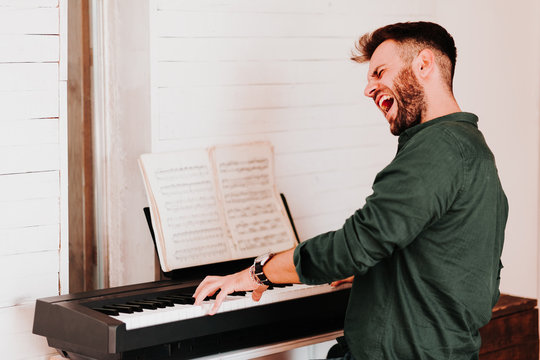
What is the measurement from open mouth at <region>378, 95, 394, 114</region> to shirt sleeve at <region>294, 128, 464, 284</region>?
0.69ft

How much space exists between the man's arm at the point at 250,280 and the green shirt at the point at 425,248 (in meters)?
0.05

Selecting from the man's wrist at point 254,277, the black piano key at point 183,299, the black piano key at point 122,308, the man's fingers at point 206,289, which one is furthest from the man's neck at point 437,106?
the black piano key at point 122,308

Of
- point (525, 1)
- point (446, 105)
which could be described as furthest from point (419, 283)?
point (525, 1)

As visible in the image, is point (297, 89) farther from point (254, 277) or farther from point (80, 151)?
point (254, 277)

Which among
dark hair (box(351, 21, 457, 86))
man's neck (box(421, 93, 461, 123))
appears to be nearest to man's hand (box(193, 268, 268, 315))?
man's neck (box(421, 93, 461, 123))

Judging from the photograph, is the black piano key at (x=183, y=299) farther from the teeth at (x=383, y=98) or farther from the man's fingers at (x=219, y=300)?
the teeth at (x=383, y=98)

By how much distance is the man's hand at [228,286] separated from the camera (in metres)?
1.91

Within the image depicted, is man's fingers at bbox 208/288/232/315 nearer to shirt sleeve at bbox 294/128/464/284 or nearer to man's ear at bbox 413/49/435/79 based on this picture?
shirt sleeve at bbox 294/128/464/284

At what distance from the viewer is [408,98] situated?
1.88m

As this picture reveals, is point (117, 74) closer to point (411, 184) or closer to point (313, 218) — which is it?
point (313, 218)

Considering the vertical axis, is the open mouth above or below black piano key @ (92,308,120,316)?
above

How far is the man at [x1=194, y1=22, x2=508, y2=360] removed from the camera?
168cm

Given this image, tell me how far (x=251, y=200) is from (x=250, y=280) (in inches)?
28.0

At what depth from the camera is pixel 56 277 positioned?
246 centimetres
